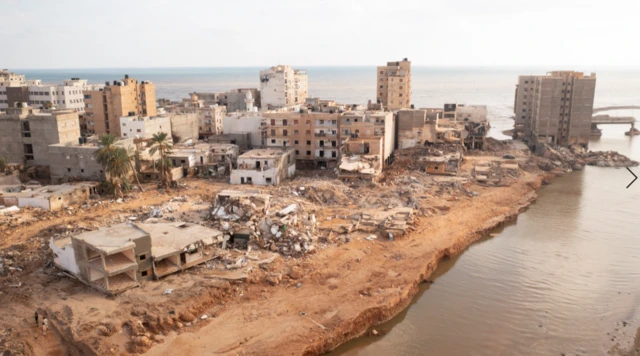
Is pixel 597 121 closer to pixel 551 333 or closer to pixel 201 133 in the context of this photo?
pixel 201 133

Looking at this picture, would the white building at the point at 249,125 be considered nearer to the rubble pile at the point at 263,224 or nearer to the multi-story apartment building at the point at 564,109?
the rubble pile at the point at 263,224

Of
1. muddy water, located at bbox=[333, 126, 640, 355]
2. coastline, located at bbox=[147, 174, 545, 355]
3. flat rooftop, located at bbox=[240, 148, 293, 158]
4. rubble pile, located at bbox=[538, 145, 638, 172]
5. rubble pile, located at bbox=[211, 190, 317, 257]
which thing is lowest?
muddy water, located at bbox=[333, 126, 640, 355]

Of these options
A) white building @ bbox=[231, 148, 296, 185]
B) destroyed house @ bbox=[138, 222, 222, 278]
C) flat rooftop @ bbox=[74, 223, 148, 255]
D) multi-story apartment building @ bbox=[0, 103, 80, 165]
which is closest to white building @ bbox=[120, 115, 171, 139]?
multi-story apartment building @ bbox=[0, 103, 80, 165]

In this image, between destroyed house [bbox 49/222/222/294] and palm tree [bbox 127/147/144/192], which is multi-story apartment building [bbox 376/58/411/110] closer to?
palm tree [bbox 127/147/144/192]

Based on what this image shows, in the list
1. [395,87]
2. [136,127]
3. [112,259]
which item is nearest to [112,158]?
[136,127]

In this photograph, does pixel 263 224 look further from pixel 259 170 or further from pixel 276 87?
pixel 276 87

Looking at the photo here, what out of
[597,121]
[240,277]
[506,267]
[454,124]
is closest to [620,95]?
[597,121]
